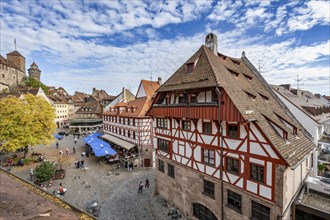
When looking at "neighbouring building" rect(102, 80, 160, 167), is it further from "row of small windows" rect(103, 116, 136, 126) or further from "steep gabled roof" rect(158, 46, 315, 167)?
"steep gabled roof" rect(158, 46, 315, 167)

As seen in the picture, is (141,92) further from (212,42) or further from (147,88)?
(212,42)

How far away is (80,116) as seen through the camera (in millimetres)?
60656

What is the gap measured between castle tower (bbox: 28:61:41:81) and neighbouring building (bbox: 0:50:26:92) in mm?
9741

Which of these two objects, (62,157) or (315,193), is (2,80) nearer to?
(62,157)

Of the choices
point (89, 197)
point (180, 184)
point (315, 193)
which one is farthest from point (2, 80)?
point (315, 193)

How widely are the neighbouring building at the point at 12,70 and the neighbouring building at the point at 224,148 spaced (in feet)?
235

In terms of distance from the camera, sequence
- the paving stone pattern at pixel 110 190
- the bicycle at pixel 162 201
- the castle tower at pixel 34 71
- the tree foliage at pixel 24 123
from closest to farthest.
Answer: the paving stone pattern at pixel 110 190
the bicycle at pixel 162 201
the tree foliage at pixel 24 123
the castle tower at pixel 34 71

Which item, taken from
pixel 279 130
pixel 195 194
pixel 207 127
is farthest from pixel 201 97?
pixel 195 194

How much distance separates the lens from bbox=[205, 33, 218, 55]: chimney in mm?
15727

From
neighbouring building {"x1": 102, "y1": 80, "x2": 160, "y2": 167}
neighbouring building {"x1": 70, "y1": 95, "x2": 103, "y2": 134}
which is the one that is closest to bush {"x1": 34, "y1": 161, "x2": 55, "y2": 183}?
neighbouring building {"x1": 102, "y1": 80, "x2": 160, "y2": 167}

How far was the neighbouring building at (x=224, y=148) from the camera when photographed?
31.6ft

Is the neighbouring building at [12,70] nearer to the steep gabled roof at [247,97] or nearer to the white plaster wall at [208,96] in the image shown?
the steep gabled roof at [247,97]

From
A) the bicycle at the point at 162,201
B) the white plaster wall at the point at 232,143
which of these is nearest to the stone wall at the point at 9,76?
the bicycle at the point at 162,201

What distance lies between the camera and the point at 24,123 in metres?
25.5
